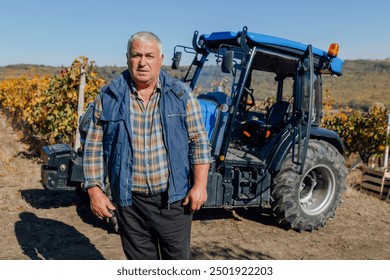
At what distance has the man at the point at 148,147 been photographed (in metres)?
2.53

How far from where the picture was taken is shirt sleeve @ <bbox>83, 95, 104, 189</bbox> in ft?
8.60

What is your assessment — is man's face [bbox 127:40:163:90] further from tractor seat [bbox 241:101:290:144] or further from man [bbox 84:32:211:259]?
tractor seat [bbox 241:101:290:144]

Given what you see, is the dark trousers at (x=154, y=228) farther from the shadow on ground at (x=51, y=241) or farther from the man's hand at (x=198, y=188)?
the shadow on ground at (x=51, y=241)

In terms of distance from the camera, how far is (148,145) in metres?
2.55

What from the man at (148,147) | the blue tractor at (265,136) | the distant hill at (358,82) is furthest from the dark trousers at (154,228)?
the distant hill at (358,82)

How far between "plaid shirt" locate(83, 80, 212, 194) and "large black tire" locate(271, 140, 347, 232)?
2.84 m

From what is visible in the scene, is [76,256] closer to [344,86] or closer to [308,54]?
[308,54]

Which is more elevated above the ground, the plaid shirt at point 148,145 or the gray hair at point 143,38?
the gray hair at point 143,38

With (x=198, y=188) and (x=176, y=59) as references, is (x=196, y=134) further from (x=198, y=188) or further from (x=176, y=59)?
(x=176, y=59)

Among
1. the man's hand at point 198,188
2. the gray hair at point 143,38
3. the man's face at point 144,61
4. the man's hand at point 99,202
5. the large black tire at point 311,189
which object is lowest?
the large black tire at point 311,189

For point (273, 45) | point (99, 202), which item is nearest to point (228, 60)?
point (273, 45)

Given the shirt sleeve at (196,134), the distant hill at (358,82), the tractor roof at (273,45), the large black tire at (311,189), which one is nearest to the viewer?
the shirt sleeve at (196,134)

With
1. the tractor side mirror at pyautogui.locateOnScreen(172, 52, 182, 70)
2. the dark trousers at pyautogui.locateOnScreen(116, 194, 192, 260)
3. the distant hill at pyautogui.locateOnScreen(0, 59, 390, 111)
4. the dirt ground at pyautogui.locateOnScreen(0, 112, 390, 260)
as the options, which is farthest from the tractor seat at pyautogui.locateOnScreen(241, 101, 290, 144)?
the distant hill at pyautogui.locateOnScreen(0, 59, 390, 111)

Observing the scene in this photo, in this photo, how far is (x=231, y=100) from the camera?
16.3 feet
